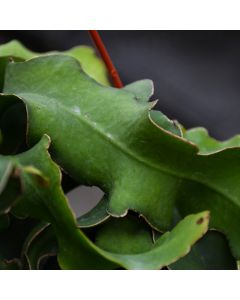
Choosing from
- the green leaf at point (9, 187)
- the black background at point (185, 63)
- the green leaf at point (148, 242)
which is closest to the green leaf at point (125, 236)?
the green leaf at point (148, 242)

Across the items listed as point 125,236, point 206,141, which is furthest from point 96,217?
point 206,141

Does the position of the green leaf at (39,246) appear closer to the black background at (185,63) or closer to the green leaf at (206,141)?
the green leaf at (206,141)

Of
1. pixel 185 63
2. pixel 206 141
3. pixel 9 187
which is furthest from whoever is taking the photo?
pixel 185 63

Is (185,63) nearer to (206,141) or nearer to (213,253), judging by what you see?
(206,141)

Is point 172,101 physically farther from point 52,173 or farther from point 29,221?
point 52,173

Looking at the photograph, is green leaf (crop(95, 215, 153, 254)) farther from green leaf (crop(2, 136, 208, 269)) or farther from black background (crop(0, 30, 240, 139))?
black background (crop(0, 30, 240, 139))

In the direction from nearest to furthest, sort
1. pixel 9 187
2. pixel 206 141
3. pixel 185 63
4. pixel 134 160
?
1. pixel 9 187
2. pixel 134 160
3. pixel 206 141
4. pixel 185 63
